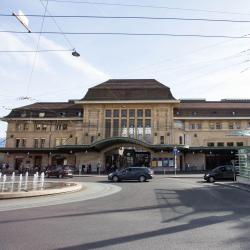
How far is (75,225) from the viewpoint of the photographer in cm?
916

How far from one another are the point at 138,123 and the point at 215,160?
15904mm

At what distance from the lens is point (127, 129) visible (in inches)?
2498

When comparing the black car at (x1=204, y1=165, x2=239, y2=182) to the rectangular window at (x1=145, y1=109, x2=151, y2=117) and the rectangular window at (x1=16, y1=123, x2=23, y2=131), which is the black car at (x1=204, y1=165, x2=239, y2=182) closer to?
the rectangular window at (x1=145, y1=109, x2=151, y2=117)

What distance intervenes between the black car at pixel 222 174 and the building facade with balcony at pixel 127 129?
2538cm

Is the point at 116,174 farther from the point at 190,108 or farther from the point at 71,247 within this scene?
the point at 190,108

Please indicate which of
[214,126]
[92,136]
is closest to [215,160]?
[214,126]

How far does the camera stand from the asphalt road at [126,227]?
274 inches

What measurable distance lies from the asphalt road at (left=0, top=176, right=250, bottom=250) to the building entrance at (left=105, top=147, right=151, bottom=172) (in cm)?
4669

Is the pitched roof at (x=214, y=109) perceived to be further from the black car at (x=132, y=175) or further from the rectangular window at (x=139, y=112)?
the black car at (x=132, y=175)

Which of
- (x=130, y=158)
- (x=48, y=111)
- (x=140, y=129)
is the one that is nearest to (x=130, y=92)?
(x=140, y=129)

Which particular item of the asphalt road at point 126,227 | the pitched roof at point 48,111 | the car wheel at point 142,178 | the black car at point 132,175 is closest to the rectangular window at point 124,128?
the pitched roof at point 48,111

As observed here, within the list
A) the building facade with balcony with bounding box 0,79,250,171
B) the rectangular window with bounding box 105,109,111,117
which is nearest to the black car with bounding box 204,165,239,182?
the building facade with balcony with bounding box 0,79,250,171

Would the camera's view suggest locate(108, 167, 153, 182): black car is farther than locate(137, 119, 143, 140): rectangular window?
No

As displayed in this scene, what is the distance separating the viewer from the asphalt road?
22.9ft
